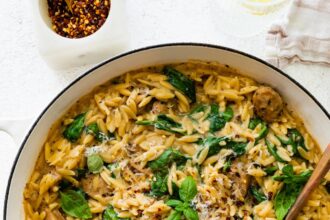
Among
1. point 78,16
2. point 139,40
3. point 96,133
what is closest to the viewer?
point 96,133

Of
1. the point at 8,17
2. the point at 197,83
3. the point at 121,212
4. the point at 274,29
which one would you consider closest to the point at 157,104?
the point at 197,83

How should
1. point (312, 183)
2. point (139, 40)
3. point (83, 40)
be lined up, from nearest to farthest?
point (312, 183), point (83, 40), point (139, 40)

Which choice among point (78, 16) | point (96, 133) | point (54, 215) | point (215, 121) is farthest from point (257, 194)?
point (78, 16)

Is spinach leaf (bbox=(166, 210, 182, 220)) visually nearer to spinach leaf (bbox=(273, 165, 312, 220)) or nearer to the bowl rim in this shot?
spinach leaf (bbox=(273, 165, 312, 220))

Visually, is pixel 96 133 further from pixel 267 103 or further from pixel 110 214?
pixel 267 103

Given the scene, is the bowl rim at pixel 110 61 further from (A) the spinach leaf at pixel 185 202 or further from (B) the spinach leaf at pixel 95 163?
(A) the spinach leaf at pixel 185 202

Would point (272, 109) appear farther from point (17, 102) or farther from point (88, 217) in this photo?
point (17, 102)

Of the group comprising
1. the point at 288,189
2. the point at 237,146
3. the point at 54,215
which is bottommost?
the point at 54,215

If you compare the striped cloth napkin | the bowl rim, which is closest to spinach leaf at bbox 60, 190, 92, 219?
the bowl rim
